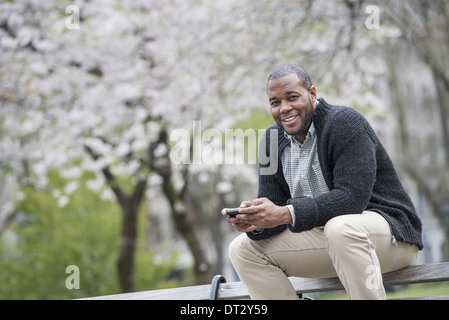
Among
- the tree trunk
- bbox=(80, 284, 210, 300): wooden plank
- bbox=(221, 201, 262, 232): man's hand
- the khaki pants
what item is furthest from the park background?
bbox=(221, 201, 262, 232): man's hand

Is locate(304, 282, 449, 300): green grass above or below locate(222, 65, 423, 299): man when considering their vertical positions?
below

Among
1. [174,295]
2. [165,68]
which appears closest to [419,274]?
[174,295]

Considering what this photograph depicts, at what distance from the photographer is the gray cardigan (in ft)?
8.25

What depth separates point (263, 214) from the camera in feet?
8.12

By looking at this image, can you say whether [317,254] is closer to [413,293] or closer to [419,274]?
[419,274]

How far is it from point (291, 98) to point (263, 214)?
0.58m

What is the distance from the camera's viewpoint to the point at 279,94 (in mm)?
2740

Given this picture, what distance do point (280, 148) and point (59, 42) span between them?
648 centimetres

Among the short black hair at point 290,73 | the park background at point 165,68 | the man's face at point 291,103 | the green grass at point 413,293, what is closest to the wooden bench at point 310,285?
the man's face at point 291,103

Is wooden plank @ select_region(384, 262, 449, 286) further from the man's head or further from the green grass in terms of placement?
the green grass

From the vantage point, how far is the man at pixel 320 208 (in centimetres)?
246

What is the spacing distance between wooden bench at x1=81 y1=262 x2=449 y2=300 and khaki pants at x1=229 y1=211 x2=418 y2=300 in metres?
0.06
